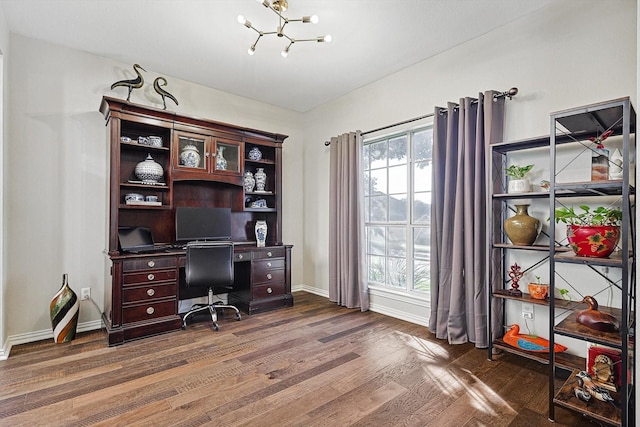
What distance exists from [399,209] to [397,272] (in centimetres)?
75

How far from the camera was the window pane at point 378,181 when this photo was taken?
390 cm

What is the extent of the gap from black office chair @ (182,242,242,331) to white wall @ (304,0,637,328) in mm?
1790

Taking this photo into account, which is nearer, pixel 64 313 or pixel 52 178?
pixel 64 313

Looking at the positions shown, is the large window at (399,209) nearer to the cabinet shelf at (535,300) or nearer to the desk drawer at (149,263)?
the cabinet shelf at (535,300)

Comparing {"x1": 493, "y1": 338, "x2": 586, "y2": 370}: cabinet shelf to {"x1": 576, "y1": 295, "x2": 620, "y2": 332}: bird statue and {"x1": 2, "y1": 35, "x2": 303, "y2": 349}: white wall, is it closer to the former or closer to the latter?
{"x1": 576, "y1": 295, "x2": 620, "y2": 332}: bird statue

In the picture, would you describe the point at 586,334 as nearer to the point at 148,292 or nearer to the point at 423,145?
the point at 423,145

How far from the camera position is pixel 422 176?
346 cm

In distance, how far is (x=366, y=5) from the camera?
8.20 ft

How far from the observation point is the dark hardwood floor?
181 cm

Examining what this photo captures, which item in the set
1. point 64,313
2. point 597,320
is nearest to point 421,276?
point 597,320

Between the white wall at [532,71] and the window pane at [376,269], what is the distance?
0.81 ft

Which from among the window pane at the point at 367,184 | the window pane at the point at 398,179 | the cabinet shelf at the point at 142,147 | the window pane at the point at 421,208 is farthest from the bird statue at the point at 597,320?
the cabinet shelf at the point at 142,147

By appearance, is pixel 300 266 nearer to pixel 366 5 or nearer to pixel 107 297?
pixel 107 297

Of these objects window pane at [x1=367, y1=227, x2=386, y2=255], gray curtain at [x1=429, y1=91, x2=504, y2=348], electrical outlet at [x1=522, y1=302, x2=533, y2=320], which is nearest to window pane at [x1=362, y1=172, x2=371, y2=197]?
window pane at [x1=367, y1=227, x2=386, y2=255]
